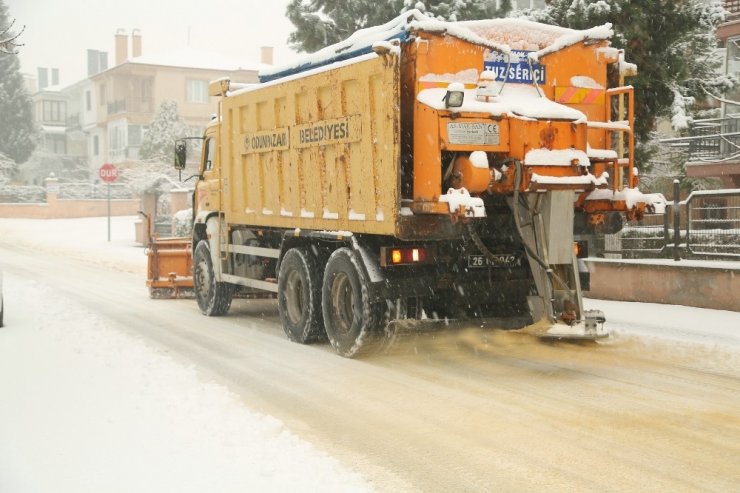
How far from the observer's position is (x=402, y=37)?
8.39 meters

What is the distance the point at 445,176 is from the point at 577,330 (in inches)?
73.8

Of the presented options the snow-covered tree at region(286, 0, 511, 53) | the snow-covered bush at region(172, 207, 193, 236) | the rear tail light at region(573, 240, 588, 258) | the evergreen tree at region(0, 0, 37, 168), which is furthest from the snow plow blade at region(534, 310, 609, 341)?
the evergreen tree at region(0, 0, 37, 168)

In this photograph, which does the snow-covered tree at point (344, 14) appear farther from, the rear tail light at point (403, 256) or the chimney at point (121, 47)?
the chimney at point (121, 47)

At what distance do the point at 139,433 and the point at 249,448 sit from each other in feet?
2.74

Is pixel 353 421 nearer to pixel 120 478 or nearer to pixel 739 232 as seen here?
pixel 120 478

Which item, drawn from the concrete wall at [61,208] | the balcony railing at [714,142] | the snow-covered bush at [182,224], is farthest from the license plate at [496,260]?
the concrete wall at [61,208]

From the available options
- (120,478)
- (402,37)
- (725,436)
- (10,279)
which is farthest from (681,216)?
(10,279)

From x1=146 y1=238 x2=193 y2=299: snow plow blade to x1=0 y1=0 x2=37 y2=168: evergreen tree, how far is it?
5054 cm

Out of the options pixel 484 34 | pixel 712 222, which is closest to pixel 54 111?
pixel 712 222

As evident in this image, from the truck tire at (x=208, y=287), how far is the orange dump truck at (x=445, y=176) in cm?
255

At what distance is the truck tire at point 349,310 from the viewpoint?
886 centimetres

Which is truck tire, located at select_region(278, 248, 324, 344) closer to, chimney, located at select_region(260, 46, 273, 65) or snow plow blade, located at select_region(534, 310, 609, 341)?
snow plow blade, located at select_region(534, 310, 609, 341)

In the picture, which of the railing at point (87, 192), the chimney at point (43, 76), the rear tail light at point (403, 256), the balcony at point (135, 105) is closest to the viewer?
the rear tail light at point (403, 256)

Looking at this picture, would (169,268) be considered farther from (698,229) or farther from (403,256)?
(698,229)
